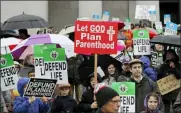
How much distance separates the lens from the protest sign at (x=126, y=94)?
920 centimetres

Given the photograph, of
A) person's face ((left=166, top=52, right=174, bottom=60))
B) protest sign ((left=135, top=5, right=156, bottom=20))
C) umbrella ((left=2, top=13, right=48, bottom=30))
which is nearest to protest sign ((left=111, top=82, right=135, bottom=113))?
person's face ((left=166, top=52, right=174, bottom=60))

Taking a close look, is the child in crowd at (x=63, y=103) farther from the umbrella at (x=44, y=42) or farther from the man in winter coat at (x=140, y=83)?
the umbrella at (x=44, y=42)

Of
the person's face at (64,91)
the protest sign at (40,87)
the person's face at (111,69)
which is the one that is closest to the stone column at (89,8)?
the person's face at (111,69)

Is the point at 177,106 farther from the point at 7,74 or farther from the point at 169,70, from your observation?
the point at 7,74

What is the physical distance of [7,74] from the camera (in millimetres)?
9930

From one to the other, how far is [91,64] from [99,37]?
2.01 metres

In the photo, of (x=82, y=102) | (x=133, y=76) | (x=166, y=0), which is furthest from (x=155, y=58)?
(x=166, y=0)

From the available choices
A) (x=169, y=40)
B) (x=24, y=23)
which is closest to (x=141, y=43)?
(x=169, y=40)

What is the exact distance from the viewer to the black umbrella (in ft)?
36.1

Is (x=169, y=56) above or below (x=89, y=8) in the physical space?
below

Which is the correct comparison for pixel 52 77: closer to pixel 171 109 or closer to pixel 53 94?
pixel 53 94

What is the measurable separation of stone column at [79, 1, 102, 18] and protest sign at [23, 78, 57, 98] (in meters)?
16.7

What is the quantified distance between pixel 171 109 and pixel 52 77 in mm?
2669

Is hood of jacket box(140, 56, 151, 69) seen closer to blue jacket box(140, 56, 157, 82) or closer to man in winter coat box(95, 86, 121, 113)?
blue jacket box(140, 56, 157, 82)
